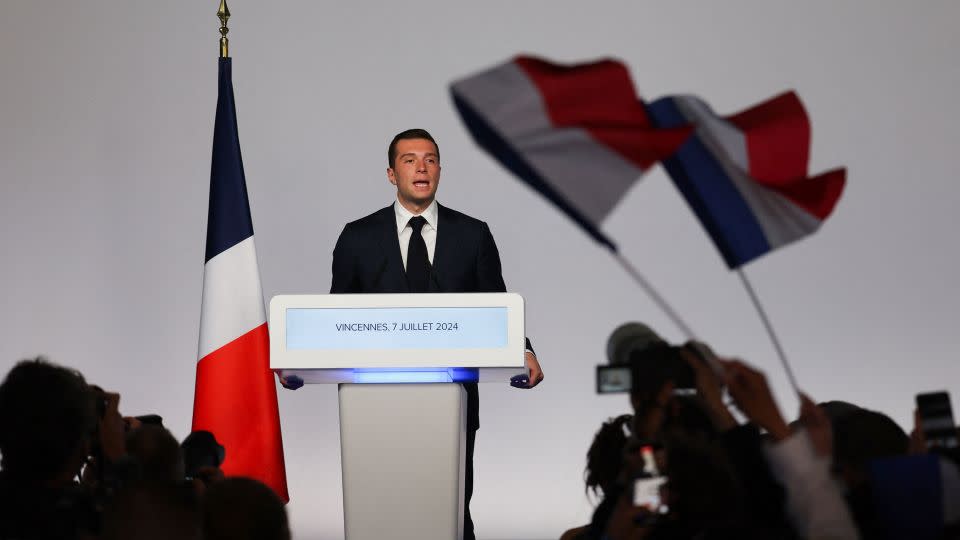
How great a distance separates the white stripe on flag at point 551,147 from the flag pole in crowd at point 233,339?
2.32 meters

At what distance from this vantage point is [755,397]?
2018 millimetres

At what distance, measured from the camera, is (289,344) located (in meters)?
2.93

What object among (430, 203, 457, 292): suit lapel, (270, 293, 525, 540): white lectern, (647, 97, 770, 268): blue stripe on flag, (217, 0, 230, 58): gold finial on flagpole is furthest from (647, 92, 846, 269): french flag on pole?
(217, 0, 230, 58): gold finial on flagpole

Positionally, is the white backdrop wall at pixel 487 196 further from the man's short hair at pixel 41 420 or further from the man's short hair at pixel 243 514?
the man's short hair at pixel 243 514

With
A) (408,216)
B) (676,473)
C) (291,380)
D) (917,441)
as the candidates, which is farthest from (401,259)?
(676,473)

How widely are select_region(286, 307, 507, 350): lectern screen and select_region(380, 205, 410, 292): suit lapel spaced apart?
31.7 inches

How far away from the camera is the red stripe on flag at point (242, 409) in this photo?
4.31 m

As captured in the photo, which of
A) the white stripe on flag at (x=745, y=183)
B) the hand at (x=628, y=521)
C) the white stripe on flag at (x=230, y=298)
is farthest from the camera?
the white stripe on flag at (x=230, y=298)

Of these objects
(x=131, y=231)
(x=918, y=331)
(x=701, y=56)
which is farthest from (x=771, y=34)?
(x=131, y=231)

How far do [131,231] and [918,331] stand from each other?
359cm

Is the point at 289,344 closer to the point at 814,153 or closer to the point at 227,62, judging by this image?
the point at 227,62

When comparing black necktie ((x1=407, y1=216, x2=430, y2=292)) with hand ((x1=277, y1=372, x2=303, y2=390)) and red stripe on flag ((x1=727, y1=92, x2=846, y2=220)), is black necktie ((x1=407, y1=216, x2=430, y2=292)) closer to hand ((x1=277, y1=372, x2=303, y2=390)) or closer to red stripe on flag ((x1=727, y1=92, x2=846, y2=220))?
hand ((x1=277, y1=372, x2=303, y2=390))

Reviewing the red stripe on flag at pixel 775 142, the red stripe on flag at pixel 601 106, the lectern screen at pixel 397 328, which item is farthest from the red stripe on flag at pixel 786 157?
the lectern screen at pixel 397 328

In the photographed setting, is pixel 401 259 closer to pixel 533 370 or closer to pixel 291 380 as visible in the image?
pixel 533 370
